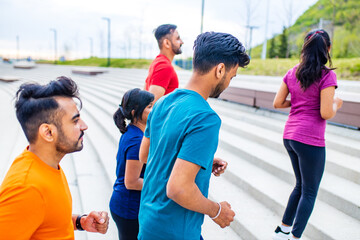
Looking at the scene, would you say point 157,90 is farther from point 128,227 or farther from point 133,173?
point 128,227

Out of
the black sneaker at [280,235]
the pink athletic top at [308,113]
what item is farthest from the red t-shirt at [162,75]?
the black sneaker at [280,235]

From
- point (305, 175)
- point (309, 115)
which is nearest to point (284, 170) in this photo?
point (305, 175)

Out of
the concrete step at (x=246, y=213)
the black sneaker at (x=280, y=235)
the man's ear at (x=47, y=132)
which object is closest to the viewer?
the man's ear at (x=47, y=132)

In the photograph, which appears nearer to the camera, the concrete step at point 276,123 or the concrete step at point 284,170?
the concrete step at point 284,170

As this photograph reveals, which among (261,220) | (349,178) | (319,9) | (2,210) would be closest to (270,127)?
(349,178)

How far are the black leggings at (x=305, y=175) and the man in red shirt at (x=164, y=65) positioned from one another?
121 centimetres

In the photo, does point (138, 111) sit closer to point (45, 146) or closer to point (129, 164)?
point (129, 164)

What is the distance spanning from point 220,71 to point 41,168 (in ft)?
2.87

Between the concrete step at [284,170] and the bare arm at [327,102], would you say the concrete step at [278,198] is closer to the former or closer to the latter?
the concrete step at [284,170]

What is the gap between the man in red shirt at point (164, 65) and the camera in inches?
102

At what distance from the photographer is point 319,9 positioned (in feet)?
191

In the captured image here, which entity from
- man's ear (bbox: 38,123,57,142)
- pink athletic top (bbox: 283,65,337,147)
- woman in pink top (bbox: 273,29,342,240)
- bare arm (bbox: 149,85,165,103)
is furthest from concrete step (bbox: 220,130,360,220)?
man's ear (bbox: 38,123,57,142)

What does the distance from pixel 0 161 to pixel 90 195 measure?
126 inches

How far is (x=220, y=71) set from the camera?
1.18 metres
